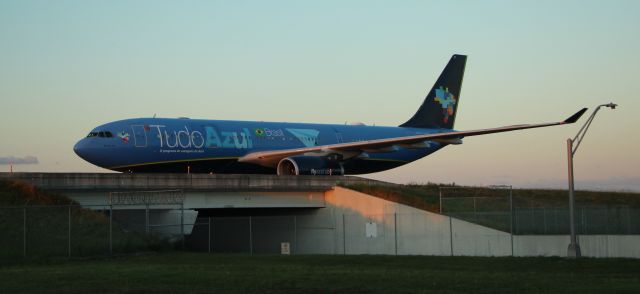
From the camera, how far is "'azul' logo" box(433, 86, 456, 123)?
61.2m

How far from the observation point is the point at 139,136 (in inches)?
1738

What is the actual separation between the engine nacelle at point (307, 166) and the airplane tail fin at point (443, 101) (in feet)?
40.7

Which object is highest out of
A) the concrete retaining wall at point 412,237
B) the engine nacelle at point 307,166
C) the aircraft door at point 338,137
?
the aircraft door at point 338,137

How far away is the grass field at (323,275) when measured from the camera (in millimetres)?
19203

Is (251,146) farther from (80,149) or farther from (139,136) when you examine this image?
(80,149)

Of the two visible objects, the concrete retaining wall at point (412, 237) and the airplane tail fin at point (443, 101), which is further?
the airplane tail fin at point (443, 101)

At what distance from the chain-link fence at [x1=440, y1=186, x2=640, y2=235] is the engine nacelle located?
6888mm

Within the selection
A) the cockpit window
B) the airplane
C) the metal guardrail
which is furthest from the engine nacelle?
the cockpit window

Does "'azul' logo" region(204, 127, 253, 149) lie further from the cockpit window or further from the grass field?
the grass field

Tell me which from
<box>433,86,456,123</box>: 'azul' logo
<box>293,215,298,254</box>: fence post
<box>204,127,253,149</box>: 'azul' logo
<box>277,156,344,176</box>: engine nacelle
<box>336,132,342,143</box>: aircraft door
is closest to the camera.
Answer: <box>293,215,298,254</box>: fence post

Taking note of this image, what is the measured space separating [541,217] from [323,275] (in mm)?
19371

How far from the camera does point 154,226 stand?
3544 centimetres

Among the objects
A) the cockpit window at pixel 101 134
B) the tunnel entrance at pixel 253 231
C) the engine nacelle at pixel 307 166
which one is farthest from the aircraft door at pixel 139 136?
the engine nacelle at pixel 307 166

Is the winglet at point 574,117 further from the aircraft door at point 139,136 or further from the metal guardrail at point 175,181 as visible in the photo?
the aircraft door at point 139,136
